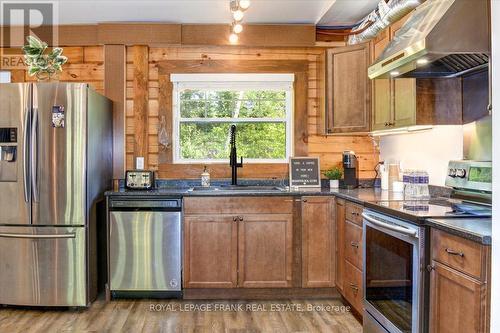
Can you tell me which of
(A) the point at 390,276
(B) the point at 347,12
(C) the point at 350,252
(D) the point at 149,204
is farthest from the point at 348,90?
(D) the point at 149,204

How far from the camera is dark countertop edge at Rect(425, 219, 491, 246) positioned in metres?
1.59

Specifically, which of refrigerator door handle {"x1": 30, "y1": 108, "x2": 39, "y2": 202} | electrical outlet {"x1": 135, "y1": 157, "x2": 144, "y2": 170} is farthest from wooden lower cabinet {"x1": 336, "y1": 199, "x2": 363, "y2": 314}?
refrigerator door handle {"x1": 30, "y1": 108, "x2": 39, "y2": 202}

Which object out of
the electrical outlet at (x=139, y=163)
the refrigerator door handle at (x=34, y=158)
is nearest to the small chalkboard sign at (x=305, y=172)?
the electrical outlet at (x=139, y=163)

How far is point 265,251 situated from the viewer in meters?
3.46

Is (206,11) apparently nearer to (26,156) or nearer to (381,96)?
(381,96)

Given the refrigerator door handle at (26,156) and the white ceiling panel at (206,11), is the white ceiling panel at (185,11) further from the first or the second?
the refrigerator door handle at (26,156)

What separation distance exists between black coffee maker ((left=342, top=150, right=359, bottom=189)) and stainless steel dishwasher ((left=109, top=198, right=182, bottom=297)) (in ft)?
5.43

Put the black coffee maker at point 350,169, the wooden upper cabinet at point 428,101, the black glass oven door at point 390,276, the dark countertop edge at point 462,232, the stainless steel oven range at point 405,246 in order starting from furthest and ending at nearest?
1. the black coffee maker at point 350,169
2. the wooden upper cabinet at point 428,101
3. the black glass oven door at point 390,276
4. the stainless steel oven range at point 405,246
5. the dark countertop edge at point 462,232

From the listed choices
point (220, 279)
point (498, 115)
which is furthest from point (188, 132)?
point (498, 115)

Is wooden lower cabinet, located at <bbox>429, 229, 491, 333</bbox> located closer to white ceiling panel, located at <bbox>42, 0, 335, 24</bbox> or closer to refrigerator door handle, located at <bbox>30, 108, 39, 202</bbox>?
white ceiling panel, located at <bbox>42, 0, 335, 24</bbox>

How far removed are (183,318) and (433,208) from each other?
2.00 m

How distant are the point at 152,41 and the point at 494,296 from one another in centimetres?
352

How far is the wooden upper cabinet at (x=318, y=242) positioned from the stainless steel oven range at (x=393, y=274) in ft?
2.41

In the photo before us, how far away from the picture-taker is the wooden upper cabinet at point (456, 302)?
1.61 m
